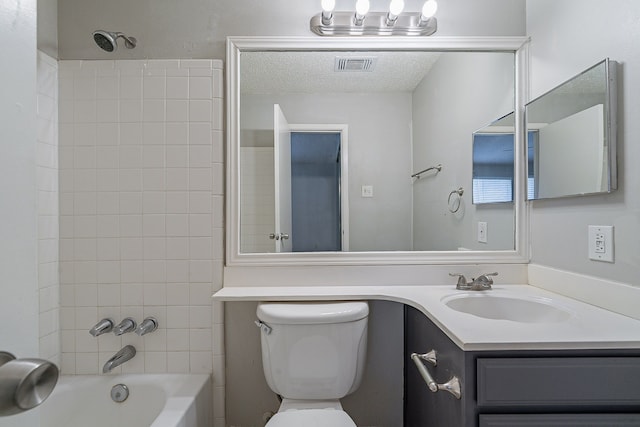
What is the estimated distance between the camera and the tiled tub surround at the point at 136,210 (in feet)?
4.59

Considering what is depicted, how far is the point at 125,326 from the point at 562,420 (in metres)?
1.58

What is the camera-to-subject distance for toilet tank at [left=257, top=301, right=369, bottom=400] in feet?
3.95

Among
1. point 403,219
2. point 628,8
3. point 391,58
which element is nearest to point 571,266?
point 403,219

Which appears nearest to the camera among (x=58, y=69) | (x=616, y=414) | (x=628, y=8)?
(x=616, y=414)

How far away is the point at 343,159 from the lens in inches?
59.0

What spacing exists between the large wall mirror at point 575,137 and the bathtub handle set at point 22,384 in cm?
143

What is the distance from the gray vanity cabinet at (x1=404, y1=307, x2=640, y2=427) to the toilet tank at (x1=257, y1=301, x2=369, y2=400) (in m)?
0.48

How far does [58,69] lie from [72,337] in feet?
4.00

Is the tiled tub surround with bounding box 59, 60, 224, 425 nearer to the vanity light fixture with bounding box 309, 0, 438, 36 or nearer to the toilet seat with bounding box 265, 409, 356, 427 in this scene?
the toilet seat with bounding box 265, 409, 356, 427

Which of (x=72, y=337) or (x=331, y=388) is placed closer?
(x=331, y=388)

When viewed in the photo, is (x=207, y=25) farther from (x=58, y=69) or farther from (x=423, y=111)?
(x=423, y=111)

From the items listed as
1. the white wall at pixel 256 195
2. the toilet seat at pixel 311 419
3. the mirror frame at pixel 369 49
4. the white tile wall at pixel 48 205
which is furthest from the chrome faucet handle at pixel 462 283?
the white tile wall at pixel 48 205

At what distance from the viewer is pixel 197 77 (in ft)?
4.63

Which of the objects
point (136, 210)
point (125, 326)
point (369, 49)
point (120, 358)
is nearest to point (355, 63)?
point (369, 49)
